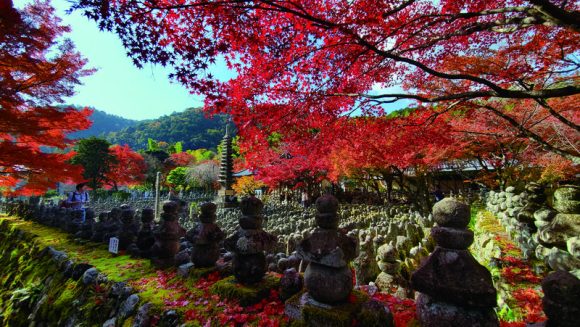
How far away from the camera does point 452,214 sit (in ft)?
5.58

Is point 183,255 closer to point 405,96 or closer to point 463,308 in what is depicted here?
point 463,308

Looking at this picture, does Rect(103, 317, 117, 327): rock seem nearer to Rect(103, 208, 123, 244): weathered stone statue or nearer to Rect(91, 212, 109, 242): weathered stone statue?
Rect(103, 208, 123, 244): weathered stone statue

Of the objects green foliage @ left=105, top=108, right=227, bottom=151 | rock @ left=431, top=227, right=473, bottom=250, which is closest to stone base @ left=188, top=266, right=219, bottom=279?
rock @ left=431, top=227, right=473, bottom=250

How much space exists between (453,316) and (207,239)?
2.81 metres

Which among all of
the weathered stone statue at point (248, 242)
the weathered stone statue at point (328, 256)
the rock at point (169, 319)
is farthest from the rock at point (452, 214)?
the rock at point (169, 319)

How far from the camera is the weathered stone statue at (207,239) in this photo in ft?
11.5

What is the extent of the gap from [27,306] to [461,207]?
6763mm

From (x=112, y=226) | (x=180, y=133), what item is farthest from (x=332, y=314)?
(x=180, y=133)

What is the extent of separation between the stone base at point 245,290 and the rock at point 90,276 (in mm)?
2109

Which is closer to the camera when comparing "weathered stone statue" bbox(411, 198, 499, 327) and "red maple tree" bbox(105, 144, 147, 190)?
"weathered stone statue" bbox(411, 198, 499, 327)

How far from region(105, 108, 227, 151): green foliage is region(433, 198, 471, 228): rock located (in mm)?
68134

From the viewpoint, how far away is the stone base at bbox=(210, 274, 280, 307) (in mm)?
2717

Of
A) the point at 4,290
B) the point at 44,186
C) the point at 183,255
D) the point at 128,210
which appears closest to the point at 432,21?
the point at 183,255

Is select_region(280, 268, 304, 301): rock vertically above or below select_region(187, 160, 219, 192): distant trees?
below
